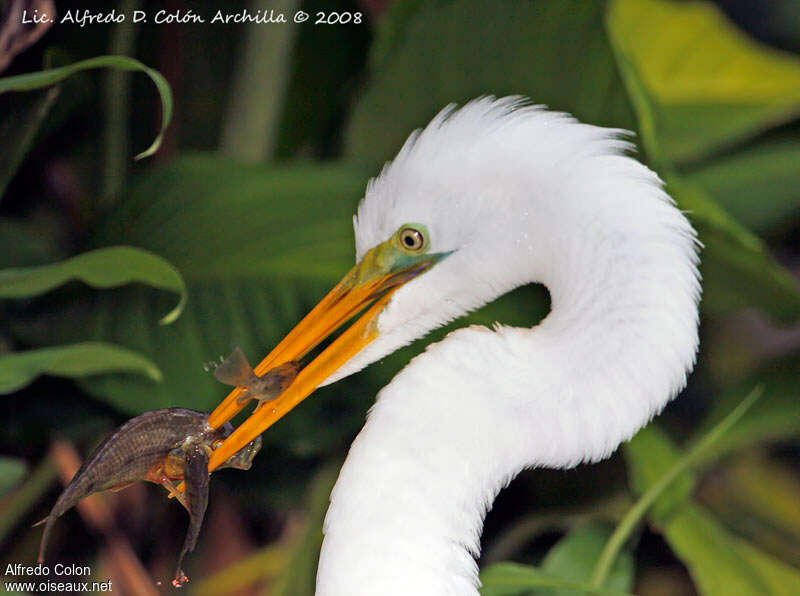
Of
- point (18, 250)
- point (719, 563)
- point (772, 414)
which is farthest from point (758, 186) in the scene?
point (18, 250)

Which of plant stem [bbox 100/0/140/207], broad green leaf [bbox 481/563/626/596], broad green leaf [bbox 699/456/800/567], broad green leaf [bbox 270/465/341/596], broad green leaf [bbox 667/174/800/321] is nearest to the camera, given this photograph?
broad green leaf [bbox 481/563/626/596]

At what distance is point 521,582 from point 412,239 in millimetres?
298

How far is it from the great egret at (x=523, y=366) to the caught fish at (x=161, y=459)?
0.34 feet

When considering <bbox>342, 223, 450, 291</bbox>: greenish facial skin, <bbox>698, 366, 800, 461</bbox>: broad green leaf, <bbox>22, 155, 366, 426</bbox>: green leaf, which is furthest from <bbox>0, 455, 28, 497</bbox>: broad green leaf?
<bbox>698, 366, 800, 461</bbox>: broad green leaf

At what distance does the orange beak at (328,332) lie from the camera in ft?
2.09

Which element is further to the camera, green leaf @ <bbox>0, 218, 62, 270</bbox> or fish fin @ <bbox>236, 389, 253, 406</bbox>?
green leaf @ <bbox>0, 218, 62, 270</bbox>

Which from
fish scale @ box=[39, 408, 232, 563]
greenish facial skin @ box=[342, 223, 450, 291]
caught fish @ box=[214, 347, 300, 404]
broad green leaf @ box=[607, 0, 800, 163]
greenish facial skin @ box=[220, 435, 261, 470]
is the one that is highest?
broad green leaf @ box=[607, 0, 800, 163]

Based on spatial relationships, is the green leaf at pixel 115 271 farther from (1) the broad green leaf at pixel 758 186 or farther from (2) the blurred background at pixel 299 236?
(1) the broad green leaf at pixel 758 186

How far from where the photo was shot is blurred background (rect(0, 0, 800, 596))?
0.88 m

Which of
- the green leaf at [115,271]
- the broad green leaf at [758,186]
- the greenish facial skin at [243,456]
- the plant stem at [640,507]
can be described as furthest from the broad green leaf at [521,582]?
the broad green leaf at [758,186]

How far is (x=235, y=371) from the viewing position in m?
0.61

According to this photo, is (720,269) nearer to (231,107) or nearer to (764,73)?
(764,73)

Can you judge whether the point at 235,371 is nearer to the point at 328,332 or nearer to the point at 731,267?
the point at 328,332

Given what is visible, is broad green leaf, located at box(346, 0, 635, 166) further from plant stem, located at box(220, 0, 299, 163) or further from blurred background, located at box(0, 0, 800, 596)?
plant stem, located at box(220, 0, 299, 163)
